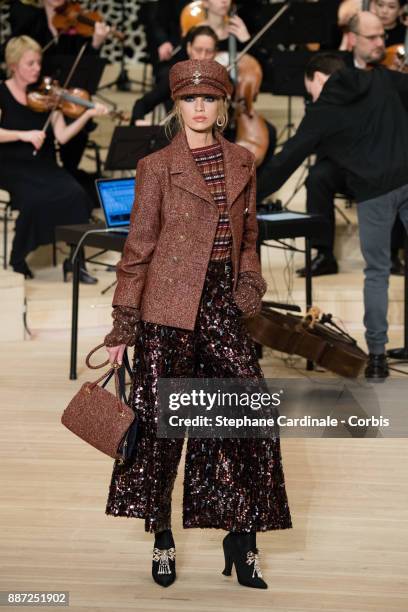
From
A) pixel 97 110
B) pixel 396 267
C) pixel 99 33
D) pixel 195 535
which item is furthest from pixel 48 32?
pixel 195 535

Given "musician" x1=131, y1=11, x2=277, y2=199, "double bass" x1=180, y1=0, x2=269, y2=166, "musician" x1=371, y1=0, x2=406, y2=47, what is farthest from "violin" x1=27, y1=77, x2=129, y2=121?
"musician" x1=371, y1=0, x2=406, y2=47

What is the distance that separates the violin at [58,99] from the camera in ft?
24.3

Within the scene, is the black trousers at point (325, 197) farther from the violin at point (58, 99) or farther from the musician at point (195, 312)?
the musician at point (195, 312)

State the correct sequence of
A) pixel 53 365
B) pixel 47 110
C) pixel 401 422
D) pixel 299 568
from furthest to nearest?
pixel 47 110
pixel 53 365
pixel 401 422
pixel 299 568

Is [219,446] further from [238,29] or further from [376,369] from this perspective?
[238,29]

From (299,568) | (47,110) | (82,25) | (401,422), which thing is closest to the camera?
(299,568)

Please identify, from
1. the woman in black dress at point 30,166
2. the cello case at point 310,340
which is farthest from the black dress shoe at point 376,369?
the woman in black dress at point 30,166

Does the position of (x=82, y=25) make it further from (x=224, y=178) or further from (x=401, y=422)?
(x=224, y=178)

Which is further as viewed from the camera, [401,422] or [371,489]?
[401,422]

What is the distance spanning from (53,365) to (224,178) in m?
2.80

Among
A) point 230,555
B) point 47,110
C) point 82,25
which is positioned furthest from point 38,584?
point 82,25

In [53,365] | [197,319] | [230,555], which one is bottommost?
[53,365]

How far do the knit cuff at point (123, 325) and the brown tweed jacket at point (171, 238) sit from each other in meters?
0.02

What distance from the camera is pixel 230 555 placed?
11.3 feet
